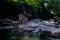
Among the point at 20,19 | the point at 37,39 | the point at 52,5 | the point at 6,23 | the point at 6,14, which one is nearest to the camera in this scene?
the point at 37,39

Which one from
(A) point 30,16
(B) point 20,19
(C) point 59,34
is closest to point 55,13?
(A) point 30,16

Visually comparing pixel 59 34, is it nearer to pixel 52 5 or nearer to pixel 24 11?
pixel 24 11

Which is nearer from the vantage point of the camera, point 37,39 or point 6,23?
point 37,39

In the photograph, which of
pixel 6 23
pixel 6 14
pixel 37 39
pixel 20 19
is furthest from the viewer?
pixel 6 14

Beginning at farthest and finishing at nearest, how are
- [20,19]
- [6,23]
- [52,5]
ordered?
[52,5]
[20,19]
[6,23]

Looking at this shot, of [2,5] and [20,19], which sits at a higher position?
[2,5]

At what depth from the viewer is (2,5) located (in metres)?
21.5

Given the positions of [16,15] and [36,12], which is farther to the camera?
[36,12]

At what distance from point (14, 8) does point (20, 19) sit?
2465 mm

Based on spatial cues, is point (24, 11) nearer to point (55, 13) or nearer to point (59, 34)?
point (55, 13)

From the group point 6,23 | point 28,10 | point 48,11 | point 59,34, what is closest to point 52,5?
point 48,11

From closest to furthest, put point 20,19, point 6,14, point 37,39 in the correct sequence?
point 37,39, point 20,19, point 6,14

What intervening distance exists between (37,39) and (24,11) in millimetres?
11633

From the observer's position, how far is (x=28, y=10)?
22.3 meters
